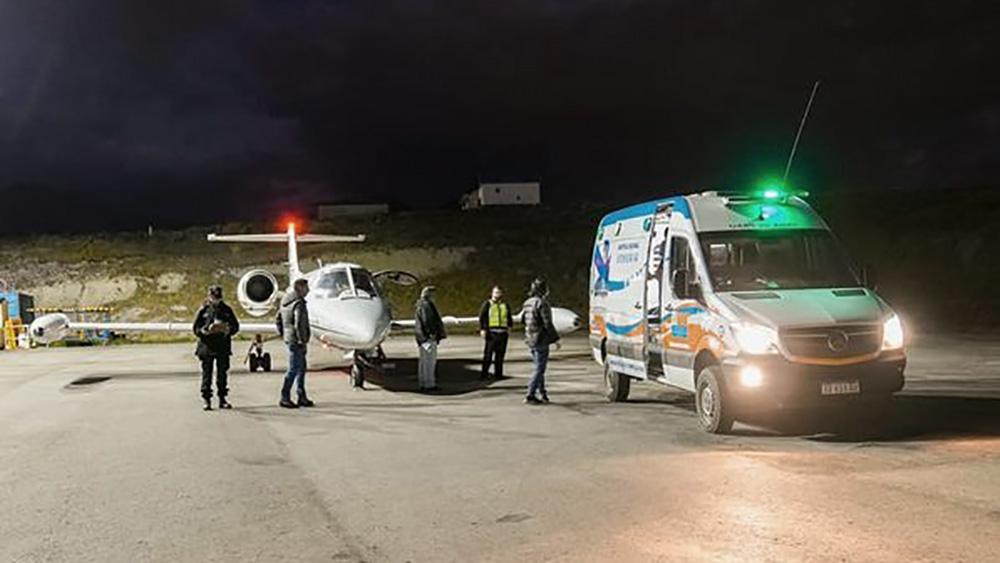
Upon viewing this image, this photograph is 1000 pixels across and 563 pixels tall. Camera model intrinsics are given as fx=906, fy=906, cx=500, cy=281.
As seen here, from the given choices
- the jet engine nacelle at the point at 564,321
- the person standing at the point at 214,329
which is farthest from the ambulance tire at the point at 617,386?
the jet engine nacelle at the point at 564,321

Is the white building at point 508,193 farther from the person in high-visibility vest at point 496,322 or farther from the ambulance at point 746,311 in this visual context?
the ambulance at point 746,311

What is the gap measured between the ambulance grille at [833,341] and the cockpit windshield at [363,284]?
10.7m

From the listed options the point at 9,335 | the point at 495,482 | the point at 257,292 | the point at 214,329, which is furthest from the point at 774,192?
the point at 9,335

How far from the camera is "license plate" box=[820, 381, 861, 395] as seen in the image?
10.5 metres

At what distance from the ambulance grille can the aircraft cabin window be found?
1084 cm

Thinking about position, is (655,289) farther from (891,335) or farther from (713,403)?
(891,335)

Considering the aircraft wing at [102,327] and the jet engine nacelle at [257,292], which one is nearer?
the aircraft wing at [102,327]

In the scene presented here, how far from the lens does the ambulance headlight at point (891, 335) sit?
10.7 meters

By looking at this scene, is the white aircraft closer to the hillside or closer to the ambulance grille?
the ambulance grille

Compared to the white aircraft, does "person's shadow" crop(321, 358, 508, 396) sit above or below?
below

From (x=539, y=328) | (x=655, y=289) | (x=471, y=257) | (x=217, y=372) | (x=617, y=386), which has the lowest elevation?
(x=617, y=386)

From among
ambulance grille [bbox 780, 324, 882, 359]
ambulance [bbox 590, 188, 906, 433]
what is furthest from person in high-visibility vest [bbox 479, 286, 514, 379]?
ambulance grille [bbox 780, 324, 882, 359]

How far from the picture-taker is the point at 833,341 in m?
10.6

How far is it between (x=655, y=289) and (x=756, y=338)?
2523mm
